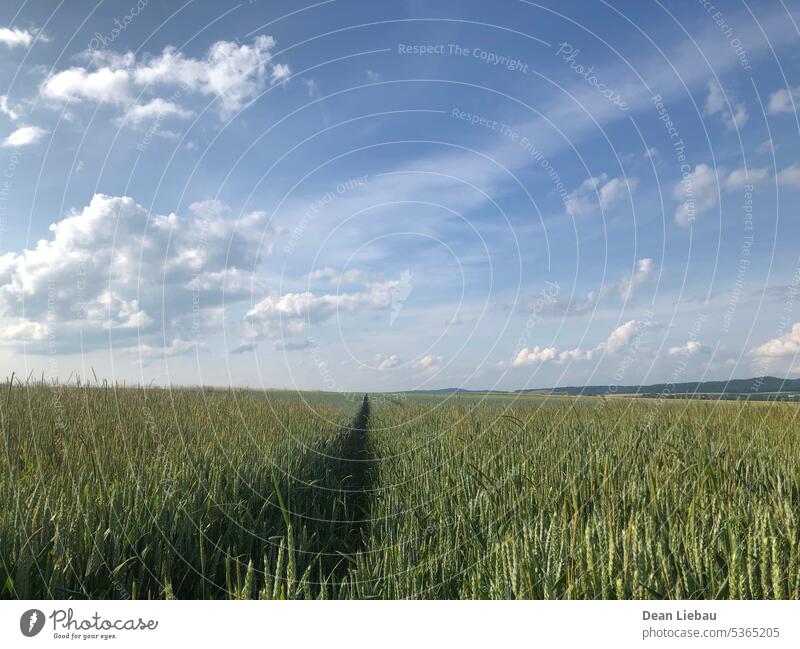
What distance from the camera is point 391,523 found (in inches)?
152

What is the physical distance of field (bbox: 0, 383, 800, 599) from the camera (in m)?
2.47

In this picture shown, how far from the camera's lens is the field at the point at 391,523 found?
8.11 ft

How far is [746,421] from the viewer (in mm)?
8977

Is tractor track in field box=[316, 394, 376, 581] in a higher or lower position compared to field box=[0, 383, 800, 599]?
lower

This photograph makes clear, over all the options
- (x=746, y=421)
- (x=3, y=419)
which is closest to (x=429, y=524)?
(x=3, y=419)

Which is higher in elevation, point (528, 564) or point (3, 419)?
point (3, 419)

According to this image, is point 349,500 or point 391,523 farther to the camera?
point 349,500

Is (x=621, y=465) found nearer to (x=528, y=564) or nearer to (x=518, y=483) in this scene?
(x=518, y=483)

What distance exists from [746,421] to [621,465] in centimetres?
568

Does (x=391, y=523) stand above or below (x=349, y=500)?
above

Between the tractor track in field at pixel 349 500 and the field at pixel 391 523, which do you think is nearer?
the field at pixel 391 523

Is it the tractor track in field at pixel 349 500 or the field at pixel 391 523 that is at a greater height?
the field at pixel 391 523

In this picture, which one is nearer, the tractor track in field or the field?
the field
